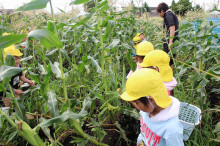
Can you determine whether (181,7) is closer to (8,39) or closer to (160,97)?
(160,97)

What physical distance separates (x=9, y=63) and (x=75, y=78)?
166 cm

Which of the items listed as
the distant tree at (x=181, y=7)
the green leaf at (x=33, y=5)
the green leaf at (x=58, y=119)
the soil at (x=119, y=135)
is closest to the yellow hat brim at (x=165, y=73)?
the soil at (x=119, y=135)

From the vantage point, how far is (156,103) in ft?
3.62

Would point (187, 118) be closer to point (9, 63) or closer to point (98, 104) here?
point (98, 104)

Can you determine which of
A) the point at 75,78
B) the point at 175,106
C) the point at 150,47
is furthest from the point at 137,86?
the point at 75,78

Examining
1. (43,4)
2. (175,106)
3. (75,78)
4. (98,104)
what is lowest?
(98,104)

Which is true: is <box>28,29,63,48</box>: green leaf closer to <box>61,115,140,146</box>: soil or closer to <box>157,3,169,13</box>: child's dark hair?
<box>61,115,140,146</box>: soil

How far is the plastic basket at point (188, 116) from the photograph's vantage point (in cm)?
Result: 166

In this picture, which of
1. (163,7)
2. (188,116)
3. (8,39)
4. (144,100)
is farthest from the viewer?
(163,7)

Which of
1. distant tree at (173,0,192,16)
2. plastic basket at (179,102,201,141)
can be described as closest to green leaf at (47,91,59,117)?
plastic basket at (179,102,201,141)

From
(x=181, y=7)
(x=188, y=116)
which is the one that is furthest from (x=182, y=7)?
(x=188, y=116)

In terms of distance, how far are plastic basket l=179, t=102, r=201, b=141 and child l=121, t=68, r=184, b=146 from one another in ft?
1.87

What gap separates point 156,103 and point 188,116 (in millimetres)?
1040

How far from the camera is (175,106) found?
3.98ft
